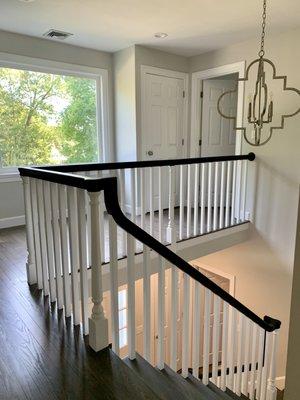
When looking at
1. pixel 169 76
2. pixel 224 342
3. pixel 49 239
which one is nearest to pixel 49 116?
pixel 169 76

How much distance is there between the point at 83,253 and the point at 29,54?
327 centimetres

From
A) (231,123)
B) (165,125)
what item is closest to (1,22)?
(165,125)

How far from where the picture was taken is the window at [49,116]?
3941 millimetres

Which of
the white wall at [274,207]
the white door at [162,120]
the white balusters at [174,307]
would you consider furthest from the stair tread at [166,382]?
the white door at [162,120]

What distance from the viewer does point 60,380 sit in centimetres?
148

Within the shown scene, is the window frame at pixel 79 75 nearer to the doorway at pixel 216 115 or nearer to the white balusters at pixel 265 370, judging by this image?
the doorway at pixel 216 115

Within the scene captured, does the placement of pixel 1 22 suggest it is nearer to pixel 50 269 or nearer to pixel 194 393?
pixel 50 269

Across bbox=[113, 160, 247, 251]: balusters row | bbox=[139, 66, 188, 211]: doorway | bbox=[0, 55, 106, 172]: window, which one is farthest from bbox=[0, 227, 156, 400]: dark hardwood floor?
bbox=[139, 66, 188, 211]: doorway

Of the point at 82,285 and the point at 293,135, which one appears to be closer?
the point at 82,285

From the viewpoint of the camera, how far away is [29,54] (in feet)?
12.8

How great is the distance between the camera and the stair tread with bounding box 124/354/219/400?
163cm

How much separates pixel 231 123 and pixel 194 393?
420 centimetres

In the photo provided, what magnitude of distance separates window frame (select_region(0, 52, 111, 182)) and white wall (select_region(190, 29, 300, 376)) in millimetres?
1596

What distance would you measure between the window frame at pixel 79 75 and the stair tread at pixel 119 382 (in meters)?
3.11
